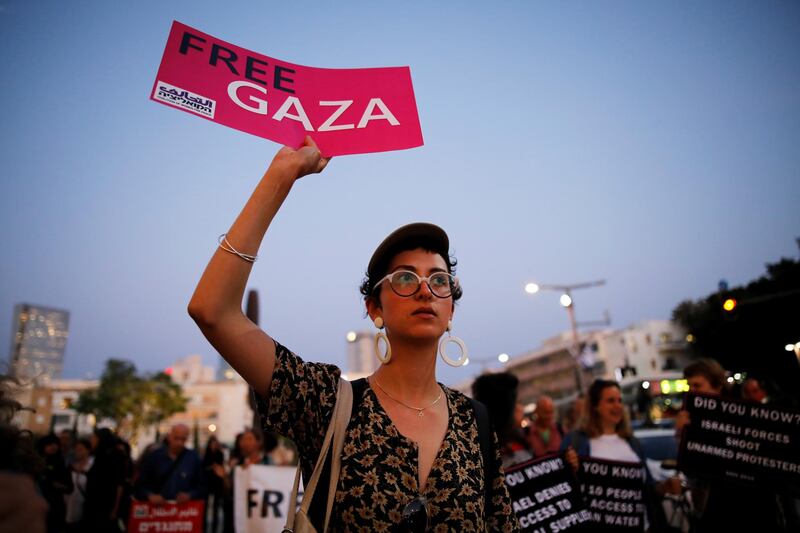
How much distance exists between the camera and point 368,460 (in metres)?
1.79

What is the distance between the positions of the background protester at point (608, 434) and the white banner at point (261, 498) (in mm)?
3905

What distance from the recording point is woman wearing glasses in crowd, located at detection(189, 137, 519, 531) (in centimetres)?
168

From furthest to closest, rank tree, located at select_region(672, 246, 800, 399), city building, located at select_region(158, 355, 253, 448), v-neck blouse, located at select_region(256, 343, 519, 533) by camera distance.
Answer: city building, located at select_region(158, 355, 253, 448) < tree, located at select_region(672, 246, 800, 399) < v-neck blouse, located at select_region(256, 343, 519, 533)

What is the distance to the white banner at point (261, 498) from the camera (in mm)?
6875

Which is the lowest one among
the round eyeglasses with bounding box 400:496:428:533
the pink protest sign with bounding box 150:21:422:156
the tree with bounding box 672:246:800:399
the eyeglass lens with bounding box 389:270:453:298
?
the round eyeglasses with bounding box 400:496:428:533

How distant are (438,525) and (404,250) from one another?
1111 millimetres

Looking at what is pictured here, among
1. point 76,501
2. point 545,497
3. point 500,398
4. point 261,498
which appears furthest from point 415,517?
point 76,501

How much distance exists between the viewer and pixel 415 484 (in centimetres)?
181

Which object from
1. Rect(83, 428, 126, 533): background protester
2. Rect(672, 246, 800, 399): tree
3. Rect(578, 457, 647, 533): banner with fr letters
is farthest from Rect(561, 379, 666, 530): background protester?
Rect(672, 246, 800, 399): tree

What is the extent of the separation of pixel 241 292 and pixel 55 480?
8508mm

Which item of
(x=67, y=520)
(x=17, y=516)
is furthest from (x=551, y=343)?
(x=17, y=516)

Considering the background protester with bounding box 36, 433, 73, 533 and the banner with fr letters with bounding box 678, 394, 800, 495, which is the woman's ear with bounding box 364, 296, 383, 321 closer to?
the banner with fr letters with bounding box 678, 394, 800, 495

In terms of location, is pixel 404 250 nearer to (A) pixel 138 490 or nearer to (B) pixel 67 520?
(A) pixel 138 490

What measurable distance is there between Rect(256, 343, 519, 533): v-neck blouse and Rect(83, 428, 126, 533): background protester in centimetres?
813
